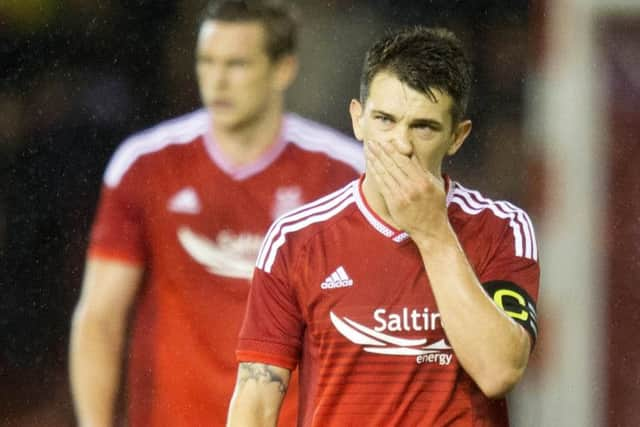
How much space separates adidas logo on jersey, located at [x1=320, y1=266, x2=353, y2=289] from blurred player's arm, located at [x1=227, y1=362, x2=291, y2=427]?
22 centimetres

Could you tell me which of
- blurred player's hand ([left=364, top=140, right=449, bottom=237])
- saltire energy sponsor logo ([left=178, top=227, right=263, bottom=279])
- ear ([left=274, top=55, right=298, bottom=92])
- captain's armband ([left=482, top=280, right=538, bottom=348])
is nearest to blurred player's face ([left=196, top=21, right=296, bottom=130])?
ear ([left=274, top=55, right=298, bottom=92])

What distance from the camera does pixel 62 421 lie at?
130 inches

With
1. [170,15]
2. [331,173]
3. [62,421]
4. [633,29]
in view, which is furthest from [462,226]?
[62,421]

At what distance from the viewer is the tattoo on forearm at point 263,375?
2.71m

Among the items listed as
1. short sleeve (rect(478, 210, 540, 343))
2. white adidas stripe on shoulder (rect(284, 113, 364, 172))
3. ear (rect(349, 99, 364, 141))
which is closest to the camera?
short sleeve (rect(478, 210, 540, 343))

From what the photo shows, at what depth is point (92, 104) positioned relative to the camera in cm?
323

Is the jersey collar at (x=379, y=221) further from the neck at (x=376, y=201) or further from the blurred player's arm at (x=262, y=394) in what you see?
the blurred player's arm at (x=262, y=394)

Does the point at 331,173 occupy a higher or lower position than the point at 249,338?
higher

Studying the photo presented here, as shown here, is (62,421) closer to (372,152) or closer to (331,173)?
(331,173)

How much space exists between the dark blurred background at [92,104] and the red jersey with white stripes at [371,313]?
1.48 ft

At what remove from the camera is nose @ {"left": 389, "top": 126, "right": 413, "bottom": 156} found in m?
2.62

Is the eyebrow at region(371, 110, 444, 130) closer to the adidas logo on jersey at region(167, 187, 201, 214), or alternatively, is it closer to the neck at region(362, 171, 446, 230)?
the neck at region(362, 171, 446, 230)

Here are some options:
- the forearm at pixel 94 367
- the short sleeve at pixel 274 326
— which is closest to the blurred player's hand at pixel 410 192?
the short sleeve at pixel 274 326

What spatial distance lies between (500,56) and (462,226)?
624 millimetres
